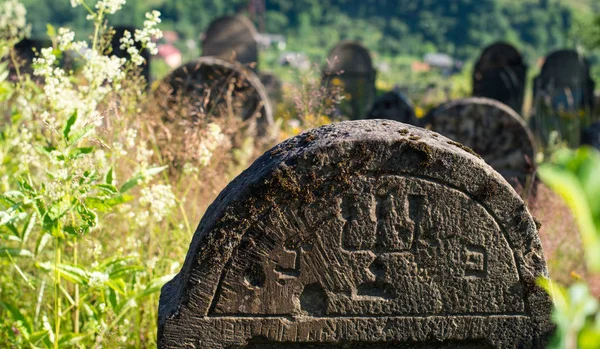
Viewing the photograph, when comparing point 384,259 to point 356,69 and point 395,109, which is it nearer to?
point 395,109

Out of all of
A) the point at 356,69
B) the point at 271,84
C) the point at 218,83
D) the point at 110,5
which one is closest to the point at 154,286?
the point at 110,5

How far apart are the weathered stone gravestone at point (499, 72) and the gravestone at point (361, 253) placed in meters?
9.58

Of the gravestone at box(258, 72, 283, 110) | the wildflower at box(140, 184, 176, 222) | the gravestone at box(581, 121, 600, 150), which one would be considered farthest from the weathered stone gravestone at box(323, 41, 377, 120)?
the wildflower at box(140, 184, 176, 222)

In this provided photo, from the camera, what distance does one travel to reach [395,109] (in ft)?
25.1

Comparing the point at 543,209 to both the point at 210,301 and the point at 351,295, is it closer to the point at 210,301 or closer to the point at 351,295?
the point at 351,295

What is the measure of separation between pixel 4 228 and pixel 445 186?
191 cm

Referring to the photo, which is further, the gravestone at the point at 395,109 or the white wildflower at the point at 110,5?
the gravestone at the point at 395,109

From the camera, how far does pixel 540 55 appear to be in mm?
36594

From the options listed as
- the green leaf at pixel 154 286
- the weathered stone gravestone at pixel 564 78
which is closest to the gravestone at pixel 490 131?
the green leaf at pixel 154 286

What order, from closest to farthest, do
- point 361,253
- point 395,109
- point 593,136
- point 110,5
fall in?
point 361,253, point 110,5, point 395,109, point 593,136

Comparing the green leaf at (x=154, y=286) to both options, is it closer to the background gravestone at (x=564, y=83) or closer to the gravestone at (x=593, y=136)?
the gravestone at (x=593, y=136)

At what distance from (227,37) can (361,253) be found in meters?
10.8

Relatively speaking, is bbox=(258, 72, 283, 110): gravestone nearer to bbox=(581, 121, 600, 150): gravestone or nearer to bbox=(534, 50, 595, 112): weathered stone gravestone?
bbox=(534, 50, 595, 112): weathered stone gravestone

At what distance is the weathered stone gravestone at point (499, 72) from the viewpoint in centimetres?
1208
